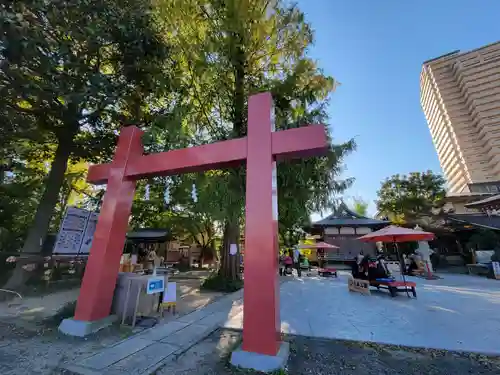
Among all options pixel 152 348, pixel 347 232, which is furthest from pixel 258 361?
pixel 347 232

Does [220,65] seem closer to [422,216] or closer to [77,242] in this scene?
[77,242]

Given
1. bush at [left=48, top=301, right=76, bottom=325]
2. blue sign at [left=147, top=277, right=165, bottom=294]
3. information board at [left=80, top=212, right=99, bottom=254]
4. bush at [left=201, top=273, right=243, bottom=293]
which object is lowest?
bush at [left=48, top=301, right=76, bottom=325]

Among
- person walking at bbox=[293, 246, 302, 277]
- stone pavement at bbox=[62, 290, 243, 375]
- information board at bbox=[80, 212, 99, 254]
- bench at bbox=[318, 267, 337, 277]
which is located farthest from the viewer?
person walking at bbox=[293, 246, 302, 277]

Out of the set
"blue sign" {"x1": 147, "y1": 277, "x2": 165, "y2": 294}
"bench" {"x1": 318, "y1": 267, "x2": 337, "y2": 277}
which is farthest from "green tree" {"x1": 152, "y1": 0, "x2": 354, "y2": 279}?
"bench" {"x1": 318, "y1": 267, "x2": 337, "y2": 277}

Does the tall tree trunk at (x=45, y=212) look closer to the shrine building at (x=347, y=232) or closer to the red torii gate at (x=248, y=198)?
the red torii gate at (x=248, y=198)

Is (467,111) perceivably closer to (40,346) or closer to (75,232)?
(75,232)

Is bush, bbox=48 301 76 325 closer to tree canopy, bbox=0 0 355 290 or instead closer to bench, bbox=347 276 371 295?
tree canopy, bbox=0 0 355 290

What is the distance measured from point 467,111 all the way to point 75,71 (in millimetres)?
50288

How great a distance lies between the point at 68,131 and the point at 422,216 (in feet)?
73.3

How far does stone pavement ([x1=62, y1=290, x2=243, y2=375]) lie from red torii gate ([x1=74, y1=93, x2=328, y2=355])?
108cm

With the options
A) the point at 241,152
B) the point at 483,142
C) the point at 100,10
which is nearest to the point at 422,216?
the point at 241,152

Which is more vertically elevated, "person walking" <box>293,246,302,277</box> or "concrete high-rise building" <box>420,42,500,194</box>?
"concrete high-rise building" <box>420,42,500,194</box>

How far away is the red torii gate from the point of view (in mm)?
3139

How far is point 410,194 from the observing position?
2303 centimetres
